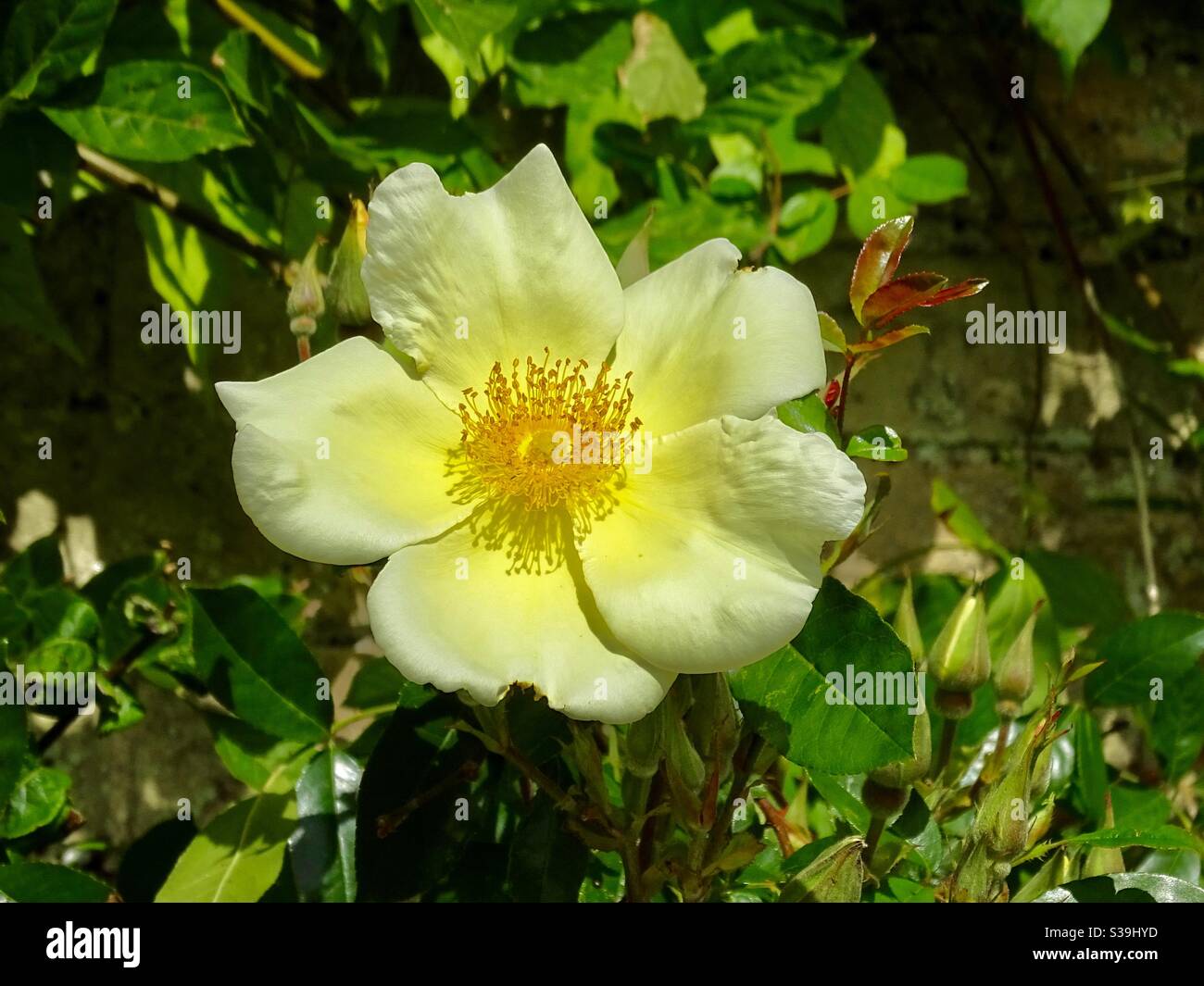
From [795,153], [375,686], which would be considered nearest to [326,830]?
[375,686]

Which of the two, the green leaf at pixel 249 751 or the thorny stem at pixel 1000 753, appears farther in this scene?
the green leaf at pixel 249 751

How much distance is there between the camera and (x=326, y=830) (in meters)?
0.85

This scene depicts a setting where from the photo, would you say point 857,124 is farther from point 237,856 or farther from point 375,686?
point 237,856

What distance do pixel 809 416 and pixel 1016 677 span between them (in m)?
0.30

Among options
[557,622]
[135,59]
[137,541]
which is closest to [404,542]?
[557,622]

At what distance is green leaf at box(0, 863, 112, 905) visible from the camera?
795 millimetres

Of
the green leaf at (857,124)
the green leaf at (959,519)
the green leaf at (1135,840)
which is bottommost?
the green leaf at (1135,840)

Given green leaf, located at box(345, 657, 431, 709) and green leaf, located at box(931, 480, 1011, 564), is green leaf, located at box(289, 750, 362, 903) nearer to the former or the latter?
green leaf, located at box(345, 657, 431, 709)

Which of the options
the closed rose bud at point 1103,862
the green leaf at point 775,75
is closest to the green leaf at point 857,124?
the green leaf at point 775,75

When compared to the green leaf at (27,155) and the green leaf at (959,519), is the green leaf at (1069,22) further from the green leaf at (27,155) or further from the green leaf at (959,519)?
the green leaf at (27,155)

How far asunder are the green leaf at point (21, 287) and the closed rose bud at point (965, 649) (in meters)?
0.86

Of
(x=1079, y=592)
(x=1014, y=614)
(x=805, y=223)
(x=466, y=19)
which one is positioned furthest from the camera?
(x=1079, y=592)

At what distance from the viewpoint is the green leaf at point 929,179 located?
1361 millimetres
